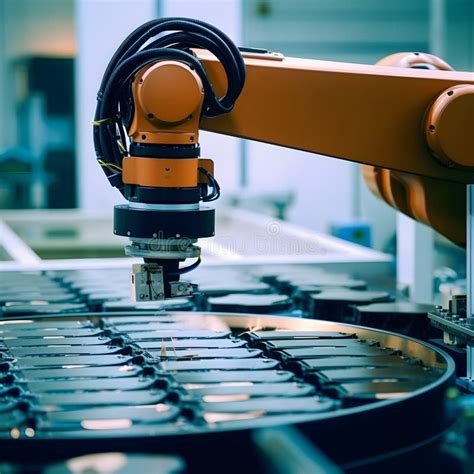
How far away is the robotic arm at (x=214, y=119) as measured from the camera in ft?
5.55

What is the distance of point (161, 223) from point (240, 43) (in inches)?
244

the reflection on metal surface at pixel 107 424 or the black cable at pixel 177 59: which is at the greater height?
the black cable at pixel 177 59

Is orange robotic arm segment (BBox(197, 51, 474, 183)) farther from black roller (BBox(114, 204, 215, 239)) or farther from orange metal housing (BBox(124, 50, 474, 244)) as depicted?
black roller (BBox(114, 204, 215, 239))

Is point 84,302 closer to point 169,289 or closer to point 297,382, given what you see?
point 169,289

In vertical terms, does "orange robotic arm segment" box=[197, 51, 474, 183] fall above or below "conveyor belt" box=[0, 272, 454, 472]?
above

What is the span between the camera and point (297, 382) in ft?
5.43

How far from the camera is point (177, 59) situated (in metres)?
1.69

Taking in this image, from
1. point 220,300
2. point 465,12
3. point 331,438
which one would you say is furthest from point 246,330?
point 465,12

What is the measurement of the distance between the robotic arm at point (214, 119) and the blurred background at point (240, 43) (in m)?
5.71

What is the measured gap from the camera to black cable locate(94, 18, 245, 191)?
1.71 m

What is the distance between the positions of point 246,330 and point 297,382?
1.92 feet

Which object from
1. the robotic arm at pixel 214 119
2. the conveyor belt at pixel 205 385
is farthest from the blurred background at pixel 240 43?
the robotic arm at pixel 214 119

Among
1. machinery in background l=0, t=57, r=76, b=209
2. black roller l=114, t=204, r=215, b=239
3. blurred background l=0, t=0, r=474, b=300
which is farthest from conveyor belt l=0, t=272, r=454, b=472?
machinery in background l=0, t=57, r=76, b=209

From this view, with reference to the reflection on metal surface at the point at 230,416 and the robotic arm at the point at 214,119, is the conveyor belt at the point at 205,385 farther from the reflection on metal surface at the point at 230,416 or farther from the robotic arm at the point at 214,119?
the robotic arm at the point at 214,119
